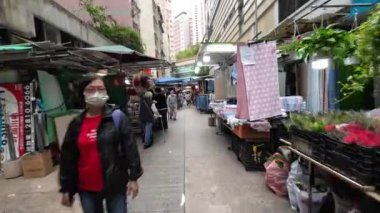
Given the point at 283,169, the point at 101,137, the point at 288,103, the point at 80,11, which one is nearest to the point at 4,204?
the point at 101,137

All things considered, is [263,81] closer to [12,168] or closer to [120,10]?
[12,168]

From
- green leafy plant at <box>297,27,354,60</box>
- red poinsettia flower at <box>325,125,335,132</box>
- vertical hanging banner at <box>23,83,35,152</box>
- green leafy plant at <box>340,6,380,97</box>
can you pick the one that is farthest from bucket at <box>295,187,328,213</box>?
vertical hanging banner at <box>23,83,35,152</box>

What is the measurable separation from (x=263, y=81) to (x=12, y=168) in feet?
17.8

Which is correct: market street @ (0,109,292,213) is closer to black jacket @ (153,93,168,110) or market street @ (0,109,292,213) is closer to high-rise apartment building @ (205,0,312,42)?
black jacket @ (153,93,168,110)

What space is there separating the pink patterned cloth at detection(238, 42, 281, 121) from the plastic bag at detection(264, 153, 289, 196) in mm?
1117

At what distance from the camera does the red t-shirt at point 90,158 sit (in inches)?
130

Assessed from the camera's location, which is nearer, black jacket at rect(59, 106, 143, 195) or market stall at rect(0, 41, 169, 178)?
black jacket at rect(59, 106, 143, 195)

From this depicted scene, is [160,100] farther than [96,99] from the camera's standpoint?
Yes

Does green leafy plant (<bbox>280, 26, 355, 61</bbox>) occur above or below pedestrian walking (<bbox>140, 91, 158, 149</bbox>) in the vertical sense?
above

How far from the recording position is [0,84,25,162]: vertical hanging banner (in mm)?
8172

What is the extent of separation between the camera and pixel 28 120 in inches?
330

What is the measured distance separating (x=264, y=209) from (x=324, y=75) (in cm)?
233

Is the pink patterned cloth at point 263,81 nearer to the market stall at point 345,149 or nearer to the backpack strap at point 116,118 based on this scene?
the market stall at point 345,149

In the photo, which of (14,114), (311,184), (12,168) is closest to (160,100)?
(14,114)
